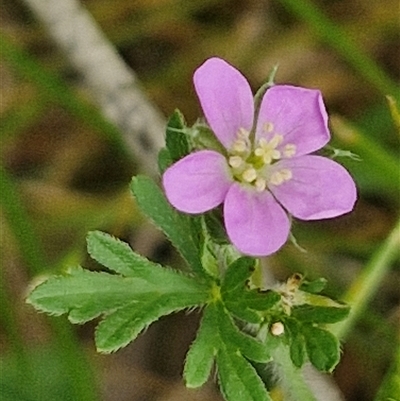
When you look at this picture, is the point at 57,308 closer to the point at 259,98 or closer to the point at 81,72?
the point at 259,98

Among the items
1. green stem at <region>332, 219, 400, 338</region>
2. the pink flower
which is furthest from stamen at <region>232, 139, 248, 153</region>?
green stem at <region>332, 219, 400, 338</region>

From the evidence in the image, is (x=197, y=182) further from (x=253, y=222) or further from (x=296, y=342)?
(x=296, y=342)

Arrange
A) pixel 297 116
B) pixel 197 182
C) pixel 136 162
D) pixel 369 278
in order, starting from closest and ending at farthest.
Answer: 1. pixel 197 182
2. pixel 297 116
3. pixel 369 278
4. pixel 136 162

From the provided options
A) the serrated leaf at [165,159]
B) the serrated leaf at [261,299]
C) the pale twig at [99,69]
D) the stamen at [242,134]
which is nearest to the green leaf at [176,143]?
the serrated leaf at [165,159]

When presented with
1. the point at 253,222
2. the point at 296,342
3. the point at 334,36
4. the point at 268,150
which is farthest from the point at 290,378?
the point at 334,36

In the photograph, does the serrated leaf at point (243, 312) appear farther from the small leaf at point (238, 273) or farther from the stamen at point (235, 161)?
the stamen at point (235, 161)

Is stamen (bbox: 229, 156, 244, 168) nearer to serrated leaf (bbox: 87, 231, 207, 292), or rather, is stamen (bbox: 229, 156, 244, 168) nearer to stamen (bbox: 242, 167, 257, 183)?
stamen (bbox: 242, 167, 257, 183)
